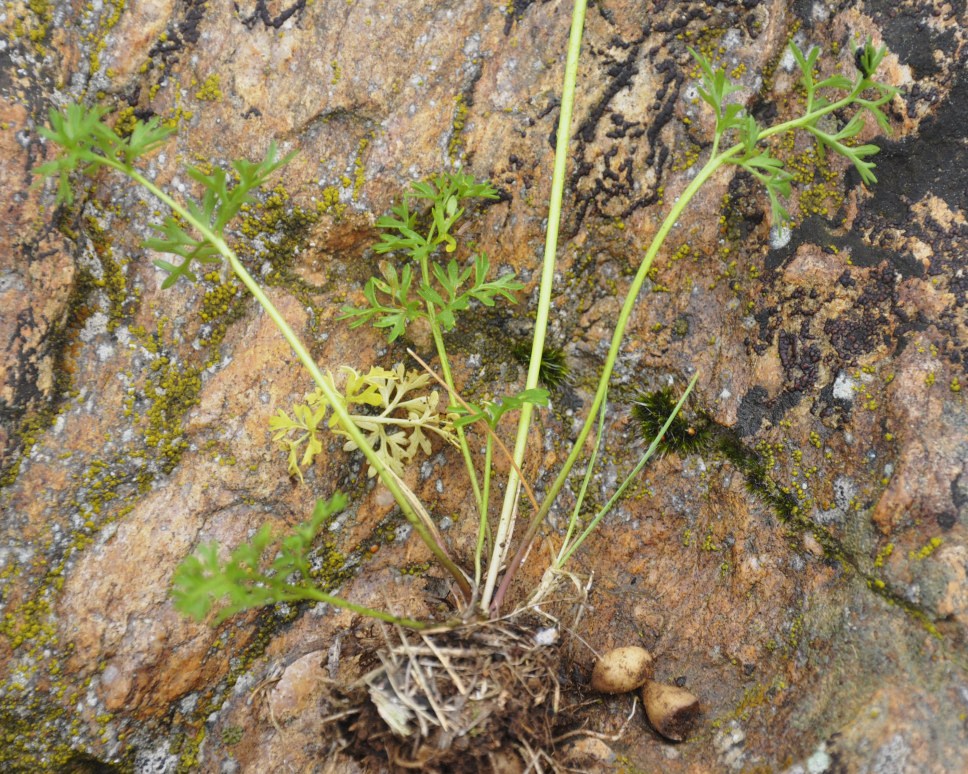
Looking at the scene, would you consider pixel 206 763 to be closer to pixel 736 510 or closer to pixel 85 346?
pixel 85 346

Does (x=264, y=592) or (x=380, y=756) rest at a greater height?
(x=264, y=592)

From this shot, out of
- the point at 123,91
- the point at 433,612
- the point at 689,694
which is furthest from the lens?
the point at 123,91

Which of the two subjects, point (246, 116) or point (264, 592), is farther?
point (246, 116)

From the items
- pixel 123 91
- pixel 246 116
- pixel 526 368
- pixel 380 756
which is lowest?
pixel 380 756

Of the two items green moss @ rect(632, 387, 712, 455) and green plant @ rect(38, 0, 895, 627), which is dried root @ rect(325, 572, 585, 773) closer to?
green plant @ rect(38, 0, 895, 627)

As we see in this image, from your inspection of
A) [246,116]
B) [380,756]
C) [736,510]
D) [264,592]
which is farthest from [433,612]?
[246,116]

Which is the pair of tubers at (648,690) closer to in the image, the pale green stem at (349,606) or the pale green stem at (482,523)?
the pale green stem at (482,523)
